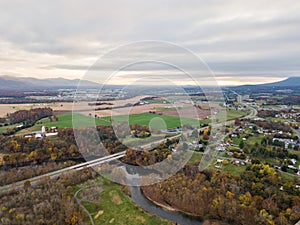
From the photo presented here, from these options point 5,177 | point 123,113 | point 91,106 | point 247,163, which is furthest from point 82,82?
point 247,163

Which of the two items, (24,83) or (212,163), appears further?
(24,83)

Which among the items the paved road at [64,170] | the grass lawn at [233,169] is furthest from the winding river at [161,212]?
the grass lawn at [233,169]

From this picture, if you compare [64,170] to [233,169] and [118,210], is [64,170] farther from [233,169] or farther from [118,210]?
[233,169]

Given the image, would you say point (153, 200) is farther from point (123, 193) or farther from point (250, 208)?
point (250, 208)

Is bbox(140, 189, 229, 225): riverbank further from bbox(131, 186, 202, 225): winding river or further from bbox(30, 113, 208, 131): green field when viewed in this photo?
bbox(30, 113, 208, 131): green field

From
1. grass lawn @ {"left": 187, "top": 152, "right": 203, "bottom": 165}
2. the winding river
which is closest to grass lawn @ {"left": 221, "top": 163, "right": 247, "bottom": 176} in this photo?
grass lawn @ {"left": 187, "top": 152, "right": 203, "bottom": 165}

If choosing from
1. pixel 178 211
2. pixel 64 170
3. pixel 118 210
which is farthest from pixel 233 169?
pixel 64 170

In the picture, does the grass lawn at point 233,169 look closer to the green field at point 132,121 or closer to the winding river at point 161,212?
the green field at point 132,121

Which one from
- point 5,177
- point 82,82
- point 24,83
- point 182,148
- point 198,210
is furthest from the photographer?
point 24,83
